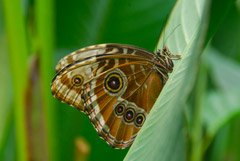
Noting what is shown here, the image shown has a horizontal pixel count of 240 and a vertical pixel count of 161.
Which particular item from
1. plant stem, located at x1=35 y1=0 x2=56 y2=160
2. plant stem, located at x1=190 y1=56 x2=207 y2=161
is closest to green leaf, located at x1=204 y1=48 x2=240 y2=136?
plant stem, located at x1=190 y1=56 x2=207 y2=161

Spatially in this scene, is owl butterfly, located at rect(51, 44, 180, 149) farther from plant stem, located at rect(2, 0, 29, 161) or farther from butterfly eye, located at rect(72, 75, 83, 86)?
plant stem, located at rect(2, 0, 29, 161)

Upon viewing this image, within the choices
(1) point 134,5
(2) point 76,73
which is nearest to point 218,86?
(1) point 134,5

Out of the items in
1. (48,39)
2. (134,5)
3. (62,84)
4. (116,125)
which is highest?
(134,5)

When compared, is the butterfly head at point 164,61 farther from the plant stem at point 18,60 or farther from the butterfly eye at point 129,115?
the plant stem at point 18,60

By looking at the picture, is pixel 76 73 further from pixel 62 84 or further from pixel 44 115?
pixel 44 115

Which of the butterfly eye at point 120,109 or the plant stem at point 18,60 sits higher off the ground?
the plant stem at point 18,60

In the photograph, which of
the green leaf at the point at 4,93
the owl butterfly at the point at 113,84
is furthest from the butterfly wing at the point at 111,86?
the green leaf at the point at 4,93
